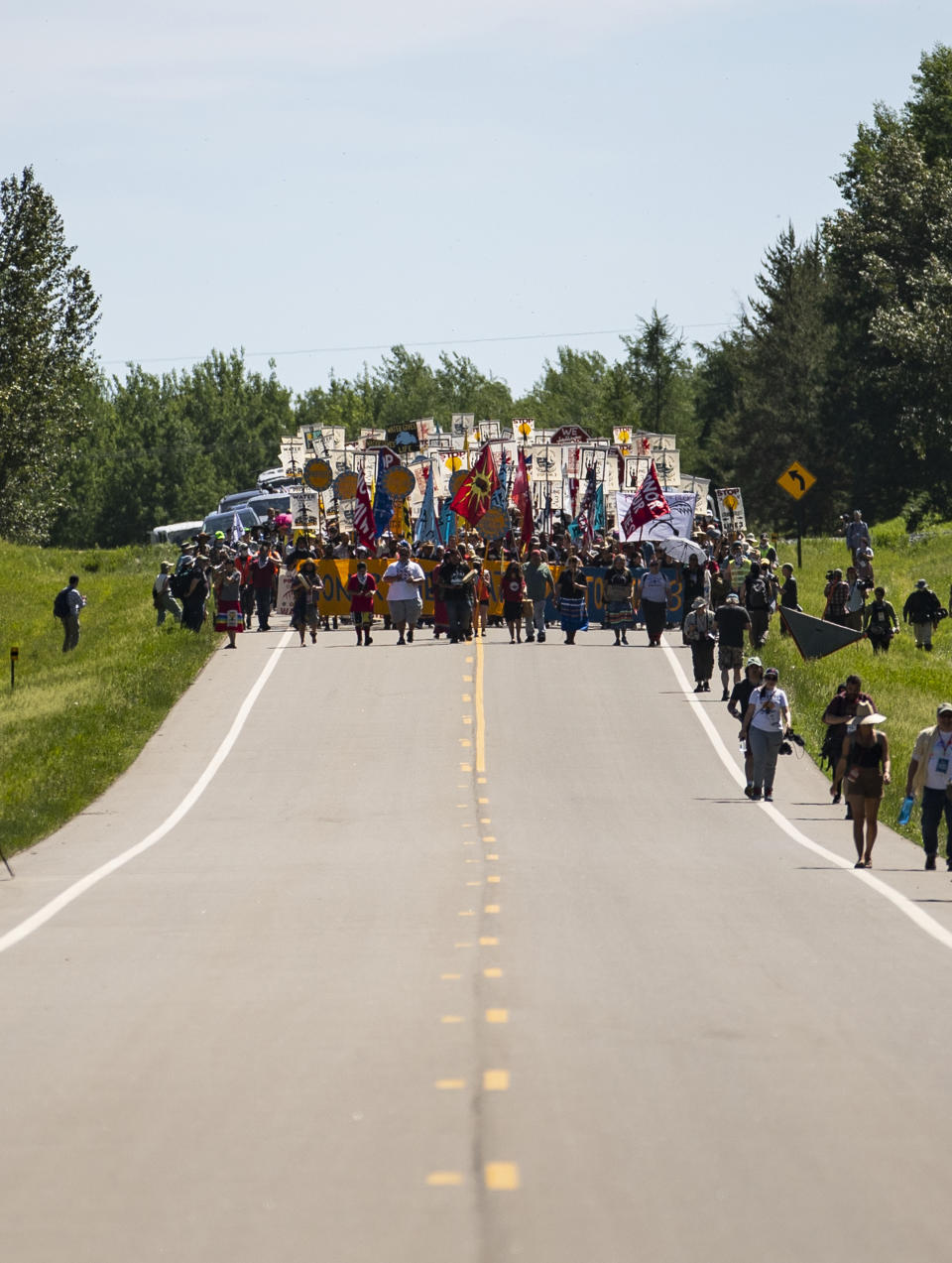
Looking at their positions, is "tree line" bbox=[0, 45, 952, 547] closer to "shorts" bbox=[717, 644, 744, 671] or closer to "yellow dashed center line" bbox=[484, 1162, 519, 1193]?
"shorts" bbox=[717, 644, 744, 671]

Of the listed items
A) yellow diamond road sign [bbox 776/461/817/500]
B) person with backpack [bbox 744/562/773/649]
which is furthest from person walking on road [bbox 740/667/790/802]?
yellow diamond road sign [bbox 776/461/817/500]

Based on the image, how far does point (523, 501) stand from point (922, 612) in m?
10.8

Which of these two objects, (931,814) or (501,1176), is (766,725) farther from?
(501,1176)

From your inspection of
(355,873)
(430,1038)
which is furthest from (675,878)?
(430,1038)

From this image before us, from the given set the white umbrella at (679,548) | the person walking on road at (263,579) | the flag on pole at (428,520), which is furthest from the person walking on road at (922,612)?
the person walking on road at (263,579)

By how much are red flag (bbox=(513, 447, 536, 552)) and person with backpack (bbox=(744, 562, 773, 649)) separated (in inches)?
383

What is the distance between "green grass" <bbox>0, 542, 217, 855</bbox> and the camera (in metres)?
22.3

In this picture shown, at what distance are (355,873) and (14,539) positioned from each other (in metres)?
65.8

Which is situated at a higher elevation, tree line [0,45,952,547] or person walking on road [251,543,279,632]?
tree line [0,45,952,547]

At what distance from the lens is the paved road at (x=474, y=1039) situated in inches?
253

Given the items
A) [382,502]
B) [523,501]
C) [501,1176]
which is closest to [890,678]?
[523,501]

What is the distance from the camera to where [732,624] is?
2827cm

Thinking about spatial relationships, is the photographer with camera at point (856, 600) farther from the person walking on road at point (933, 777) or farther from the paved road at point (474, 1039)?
the person walking on road at point (933, 777)

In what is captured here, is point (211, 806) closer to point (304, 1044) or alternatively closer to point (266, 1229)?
point (304, 1044)
